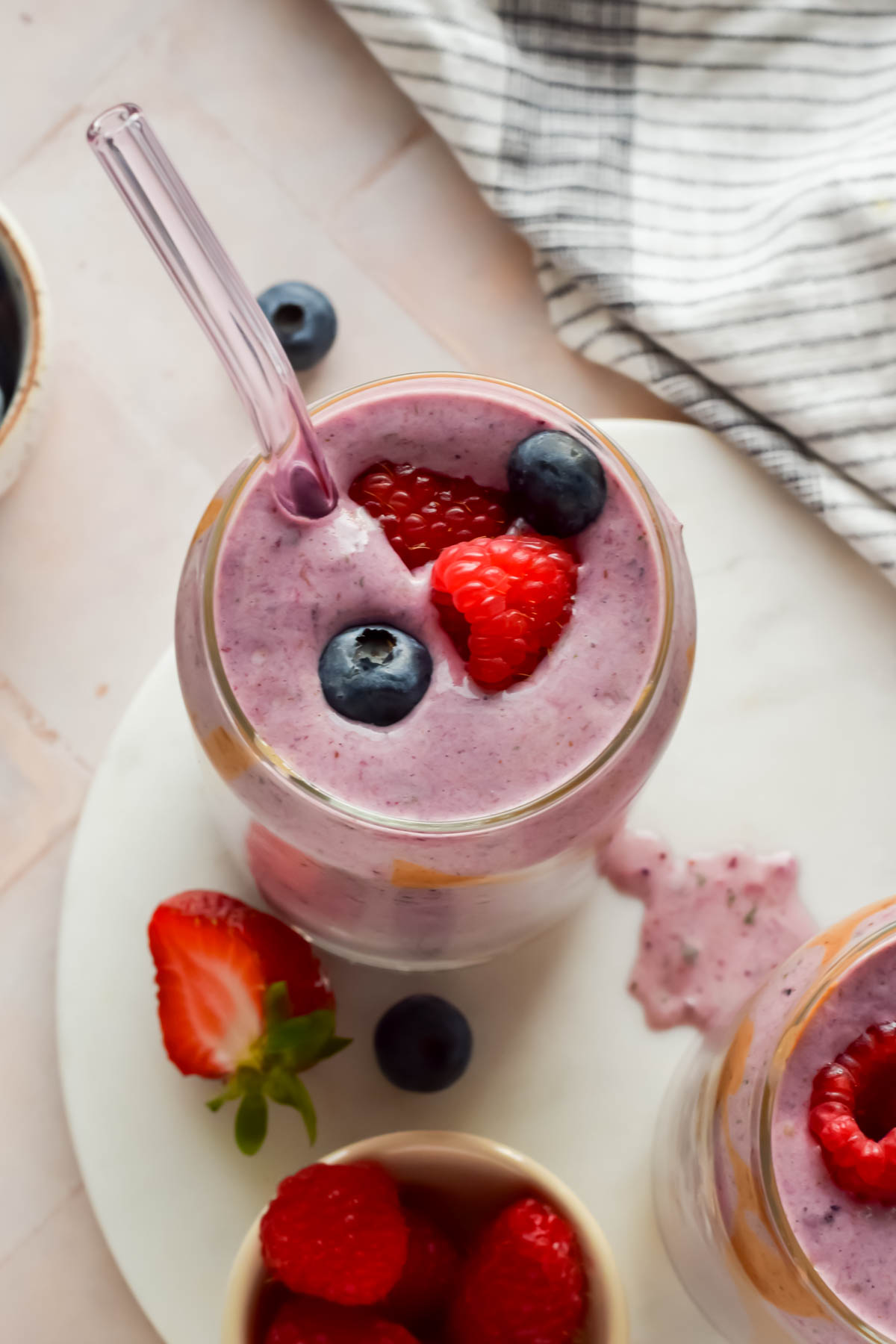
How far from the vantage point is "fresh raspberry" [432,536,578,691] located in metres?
0.77

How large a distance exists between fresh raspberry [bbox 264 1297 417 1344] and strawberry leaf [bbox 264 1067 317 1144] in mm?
133

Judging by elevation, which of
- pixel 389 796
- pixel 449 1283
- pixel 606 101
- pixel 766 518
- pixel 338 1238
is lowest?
pixel 449 1283

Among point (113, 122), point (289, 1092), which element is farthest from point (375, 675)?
point (289, 1092)

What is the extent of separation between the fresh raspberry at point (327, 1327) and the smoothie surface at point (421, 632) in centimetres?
43

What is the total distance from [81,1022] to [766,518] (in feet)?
2.59

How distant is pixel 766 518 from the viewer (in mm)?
1260

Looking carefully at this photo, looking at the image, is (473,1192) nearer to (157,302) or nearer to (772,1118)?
(772,1118)

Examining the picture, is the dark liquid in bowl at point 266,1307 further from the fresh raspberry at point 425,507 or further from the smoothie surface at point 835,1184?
the fresh raspberry at point 425,507

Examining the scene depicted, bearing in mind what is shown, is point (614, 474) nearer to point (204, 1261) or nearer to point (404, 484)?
point (404, 484)

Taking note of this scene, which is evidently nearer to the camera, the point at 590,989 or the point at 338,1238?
the point at 338,1238

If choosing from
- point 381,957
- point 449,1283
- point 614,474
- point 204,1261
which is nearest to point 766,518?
point 614,474

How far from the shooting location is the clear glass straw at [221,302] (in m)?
0.72

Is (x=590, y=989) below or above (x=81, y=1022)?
below

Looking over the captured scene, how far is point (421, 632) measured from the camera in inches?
32.7
